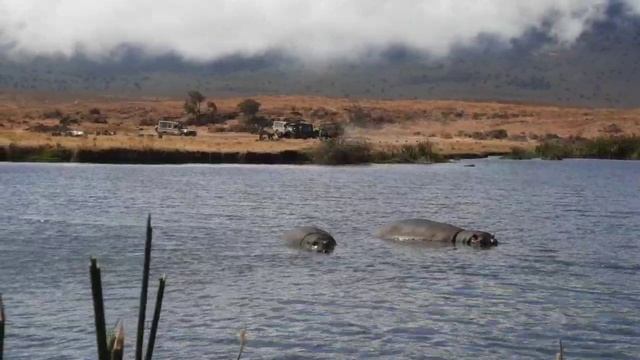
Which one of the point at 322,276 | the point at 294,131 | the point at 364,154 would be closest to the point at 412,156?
the point at 364,154

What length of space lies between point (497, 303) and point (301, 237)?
7630 millimetres

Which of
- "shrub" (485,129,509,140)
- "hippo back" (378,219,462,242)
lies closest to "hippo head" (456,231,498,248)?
"hippo back" (378,219,462,242)

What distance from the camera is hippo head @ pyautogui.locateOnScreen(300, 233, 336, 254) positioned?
23609 millimetres

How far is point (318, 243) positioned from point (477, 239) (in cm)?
388

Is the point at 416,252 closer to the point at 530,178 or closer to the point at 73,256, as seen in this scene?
the point at 73,256

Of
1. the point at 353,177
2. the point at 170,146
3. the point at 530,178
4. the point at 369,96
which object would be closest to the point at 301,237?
the point at 353,177

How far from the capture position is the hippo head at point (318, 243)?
77.5 ft

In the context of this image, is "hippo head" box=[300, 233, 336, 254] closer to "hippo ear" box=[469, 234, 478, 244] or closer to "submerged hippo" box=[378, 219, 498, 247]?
"submerged hippo" box=[378, 219, 498, 247]

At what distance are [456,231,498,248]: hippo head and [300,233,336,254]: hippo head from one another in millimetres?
3185

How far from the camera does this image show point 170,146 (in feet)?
213

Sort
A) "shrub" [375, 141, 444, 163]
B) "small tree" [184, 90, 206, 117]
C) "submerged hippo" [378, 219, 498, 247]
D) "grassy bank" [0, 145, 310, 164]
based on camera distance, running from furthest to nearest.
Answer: "small tree" [184, 90, 206, 117] < "shrub" [375, 141, 444, 163] < "grassy bank" [0, 145, 310, 164] < "submerged hippo" [378, 219, 498, 247]

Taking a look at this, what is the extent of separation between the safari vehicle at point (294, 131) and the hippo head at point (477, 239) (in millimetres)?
58636

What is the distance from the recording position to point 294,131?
84.3 meters

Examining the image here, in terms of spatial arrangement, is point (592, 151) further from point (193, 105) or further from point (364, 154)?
point (193, 105)
